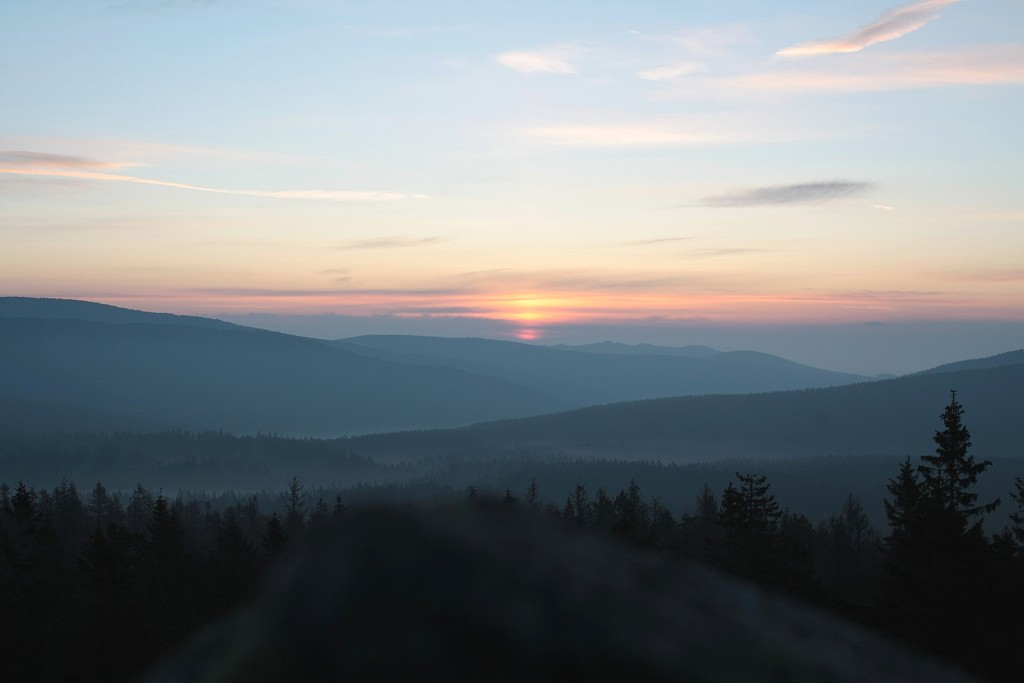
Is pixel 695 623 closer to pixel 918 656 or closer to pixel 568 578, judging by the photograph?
pixel 568 578

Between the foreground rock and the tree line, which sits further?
the tree line

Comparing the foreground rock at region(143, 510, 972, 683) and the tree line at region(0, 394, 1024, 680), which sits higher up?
the foreground rock at region(143, 510, 972, 683)

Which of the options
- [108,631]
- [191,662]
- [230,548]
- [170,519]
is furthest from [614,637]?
[170,519]

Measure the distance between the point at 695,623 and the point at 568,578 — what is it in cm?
43

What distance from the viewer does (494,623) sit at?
2.62 meters

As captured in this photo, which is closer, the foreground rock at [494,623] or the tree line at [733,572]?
the foreground rock at [494,623]

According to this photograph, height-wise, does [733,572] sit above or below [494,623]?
below

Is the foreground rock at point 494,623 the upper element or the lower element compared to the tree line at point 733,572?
upper

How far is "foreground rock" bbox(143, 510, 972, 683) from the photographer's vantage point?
8.51 feet

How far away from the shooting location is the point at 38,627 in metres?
32.1

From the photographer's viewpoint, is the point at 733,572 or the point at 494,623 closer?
the point at 494,623

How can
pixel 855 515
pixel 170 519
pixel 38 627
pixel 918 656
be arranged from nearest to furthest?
1. pixel 918 656
2. pixel 38 627
3. pixel 170 519
4. pixel 855 515

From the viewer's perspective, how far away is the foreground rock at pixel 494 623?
2594 millimetres

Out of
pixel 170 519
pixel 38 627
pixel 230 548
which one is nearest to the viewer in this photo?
pixel 38 627
